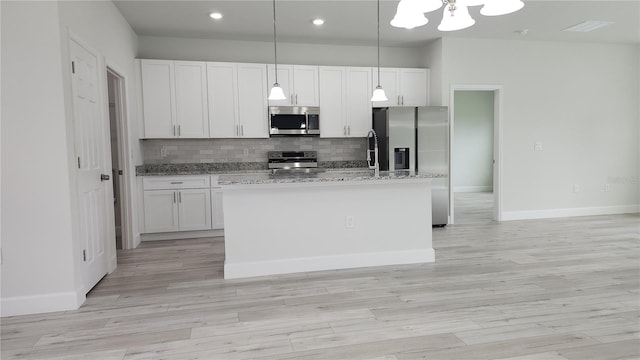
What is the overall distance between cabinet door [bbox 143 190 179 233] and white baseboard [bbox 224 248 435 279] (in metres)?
1.92

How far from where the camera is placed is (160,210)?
5.02 meters

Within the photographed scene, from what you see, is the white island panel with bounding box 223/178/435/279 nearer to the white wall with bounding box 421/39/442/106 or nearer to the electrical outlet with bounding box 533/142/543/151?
the white wall with bounding box 421/39/442/106

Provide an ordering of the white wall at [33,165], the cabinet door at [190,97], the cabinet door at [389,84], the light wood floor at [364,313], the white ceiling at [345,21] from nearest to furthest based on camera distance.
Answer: the light wood floor at [364,313]
the white wall at [33,165]
the white ceiling at [345,21]
the cabinet door at [190,97]
the cabinet door at [389,84]

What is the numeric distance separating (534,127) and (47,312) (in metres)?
6.39

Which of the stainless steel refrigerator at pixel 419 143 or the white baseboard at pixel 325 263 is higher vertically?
the stainless steel refrigerator at pixel 419 143

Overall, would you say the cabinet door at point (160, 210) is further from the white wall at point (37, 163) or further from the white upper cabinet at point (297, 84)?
the white wall at point (37, 163)

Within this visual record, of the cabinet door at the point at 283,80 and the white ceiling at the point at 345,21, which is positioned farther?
the cabinet door at the point at 283,80

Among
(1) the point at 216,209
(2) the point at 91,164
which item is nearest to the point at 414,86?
(1) the point at 216,209

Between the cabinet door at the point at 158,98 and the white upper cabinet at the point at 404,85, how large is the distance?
111 inches

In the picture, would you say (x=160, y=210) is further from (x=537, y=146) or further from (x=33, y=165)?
(x=537, y=146)

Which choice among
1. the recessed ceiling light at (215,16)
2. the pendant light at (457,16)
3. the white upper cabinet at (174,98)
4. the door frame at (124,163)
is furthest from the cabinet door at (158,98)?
the pendant light at (457,16)

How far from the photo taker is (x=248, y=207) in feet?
11.4

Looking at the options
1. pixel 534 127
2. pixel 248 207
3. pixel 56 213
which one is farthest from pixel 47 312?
pixel 534 127

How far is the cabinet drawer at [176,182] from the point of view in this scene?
498cm
